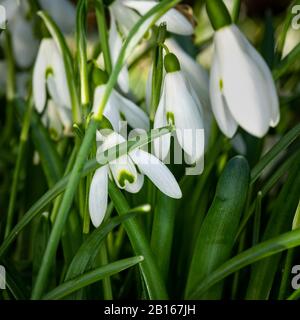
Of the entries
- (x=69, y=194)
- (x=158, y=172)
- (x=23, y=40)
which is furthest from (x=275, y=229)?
(x=23, y=40)

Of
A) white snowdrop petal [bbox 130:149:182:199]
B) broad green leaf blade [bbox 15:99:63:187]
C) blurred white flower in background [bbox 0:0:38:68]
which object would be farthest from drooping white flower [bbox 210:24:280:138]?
blurred white flower in background [bbox 0:0:38:68]

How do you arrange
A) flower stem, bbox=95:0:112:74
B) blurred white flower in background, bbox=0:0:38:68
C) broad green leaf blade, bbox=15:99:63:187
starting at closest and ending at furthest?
flower stem, bbox=95:0:112:74 → broad green leaf blade, bbox=15:99:63:187 → blurred white flower in background, bbox=0:0:38:68

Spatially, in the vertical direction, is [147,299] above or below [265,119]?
below

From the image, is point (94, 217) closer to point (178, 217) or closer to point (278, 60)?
point (178, 217)

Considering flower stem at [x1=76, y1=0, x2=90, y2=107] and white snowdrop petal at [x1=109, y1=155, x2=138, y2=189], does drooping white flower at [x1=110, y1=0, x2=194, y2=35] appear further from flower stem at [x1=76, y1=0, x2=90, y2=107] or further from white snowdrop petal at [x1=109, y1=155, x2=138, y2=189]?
white snowdrop petal at [x1=109, y1=155, x2=138, y2=189]

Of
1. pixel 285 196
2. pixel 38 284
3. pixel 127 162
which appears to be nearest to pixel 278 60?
pixel 285 196

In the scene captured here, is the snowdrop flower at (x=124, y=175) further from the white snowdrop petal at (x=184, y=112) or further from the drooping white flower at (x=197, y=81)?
the drooping white flower at (x=197, y=81)

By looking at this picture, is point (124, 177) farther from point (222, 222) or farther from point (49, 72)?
point (49, 72)
